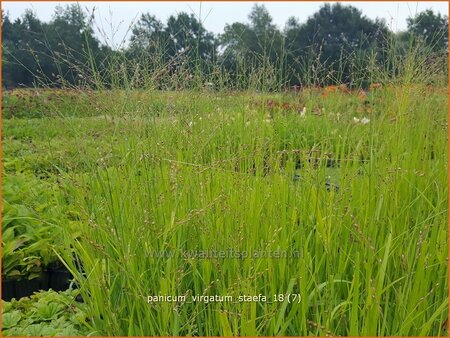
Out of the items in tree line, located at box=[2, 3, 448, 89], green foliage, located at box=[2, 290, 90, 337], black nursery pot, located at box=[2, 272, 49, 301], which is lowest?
black nursery pot, located at box=[2, 272, 49, 301]

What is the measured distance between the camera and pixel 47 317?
198 cm

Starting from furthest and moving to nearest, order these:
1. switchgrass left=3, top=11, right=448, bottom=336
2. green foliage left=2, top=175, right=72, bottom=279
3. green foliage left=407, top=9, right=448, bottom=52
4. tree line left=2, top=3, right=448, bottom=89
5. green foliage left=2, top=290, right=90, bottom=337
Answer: green foliage left=407, top=9, right=448, bottom=52 → green foliage left=2, top=175, right=72, bottom=279 → tree line left=2, top=3, right=448, bottom=89 → green foliage left=2, top=290, right=90, bottom=337 → switchgrass left=3, top=11, right=448, bottom=336

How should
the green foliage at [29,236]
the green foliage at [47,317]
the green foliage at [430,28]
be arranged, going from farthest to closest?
the green foliage at [430,28]
the green foliage at [29,236]
the green foliage at [47,317]

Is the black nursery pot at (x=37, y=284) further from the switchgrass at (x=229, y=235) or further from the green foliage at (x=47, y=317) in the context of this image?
the switchgrass at (x=229, y=235)

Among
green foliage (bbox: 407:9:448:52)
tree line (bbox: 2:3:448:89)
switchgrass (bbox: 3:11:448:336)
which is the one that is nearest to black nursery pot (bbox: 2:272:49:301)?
switchgrass (bbox: 3:11:448:336)

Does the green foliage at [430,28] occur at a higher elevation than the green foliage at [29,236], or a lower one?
higher

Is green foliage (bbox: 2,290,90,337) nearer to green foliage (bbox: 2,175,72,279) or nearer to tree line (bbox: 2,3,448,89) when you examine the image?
green foliage (bbox: 2,175,72,279)

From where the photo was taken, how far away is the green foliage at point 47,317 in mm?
1824

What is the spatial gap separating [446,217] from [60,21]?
2171mm

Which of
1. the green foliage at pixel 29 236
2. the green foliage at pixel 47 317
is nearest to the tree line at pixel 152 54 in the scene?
the green foliage at pixel 29 236

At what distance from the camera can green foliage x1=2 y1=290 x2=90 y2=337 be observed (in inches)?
71.8

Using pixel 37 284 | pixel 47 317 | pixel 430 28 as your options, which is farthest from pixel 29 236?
pixel 430 28

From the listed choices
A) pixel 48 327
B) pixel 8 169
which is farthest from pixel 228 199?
pixel 8 169

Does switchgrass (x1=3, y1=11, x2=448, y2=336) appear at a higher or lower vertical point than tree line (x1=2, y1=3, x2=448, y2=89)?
lower
